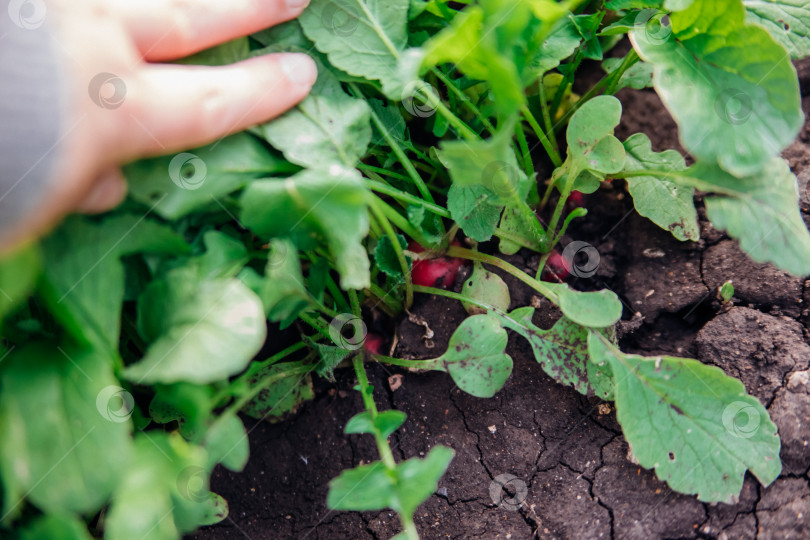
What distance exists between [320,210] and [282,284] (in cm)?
13

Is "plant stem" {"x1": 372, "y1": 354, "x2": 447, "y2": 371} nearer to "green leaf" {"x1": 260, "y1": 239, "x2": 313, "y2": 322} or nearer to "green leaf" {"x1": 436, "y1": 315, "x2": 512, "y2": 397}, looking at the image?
"green leaf" {"x1": 436, "y1": 315, "x2": 512, "y2": 397}

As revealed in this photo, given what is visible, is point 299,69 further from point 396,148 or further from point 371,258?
point 371,258

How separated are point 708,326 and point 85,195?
1149mm

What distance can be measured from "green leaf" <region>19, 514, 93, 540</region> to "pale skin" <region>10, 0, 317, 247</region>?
1.32 ft

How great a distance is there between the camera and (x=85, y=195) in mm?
854

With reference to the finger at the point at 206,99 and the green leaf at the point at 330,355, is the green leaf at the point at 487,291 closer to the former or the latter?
the green leaf at the point at 330,355

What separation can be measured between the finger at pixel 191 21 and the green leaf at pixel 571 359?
2.52ft

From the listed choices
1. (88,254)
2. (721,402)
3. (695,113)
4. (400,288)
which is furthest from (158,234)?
(721,402)

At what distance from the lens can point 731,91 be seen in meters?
0.95

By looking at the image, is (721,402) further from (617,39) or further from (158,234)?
(158,234)

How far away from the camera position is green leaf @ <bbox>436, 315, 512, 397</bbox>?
1059mm

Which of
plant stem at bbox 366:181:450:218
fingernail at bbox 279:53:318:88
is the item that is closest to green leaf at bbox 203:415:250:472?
plant stem at bbox 366:181:450:218

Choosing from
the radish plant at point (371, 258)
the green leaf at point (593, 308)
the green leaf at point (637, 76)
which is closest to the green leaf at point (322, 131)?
the radish plant at point (371, 258)

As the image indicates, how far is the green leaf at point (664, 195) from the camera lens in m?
1.15
